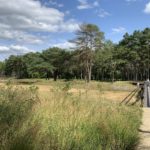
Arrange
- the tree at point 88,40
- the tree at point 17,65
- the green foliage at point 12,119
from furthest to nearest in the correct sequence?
the tree at point 17,65
the tree at point 88,40
the green foliage at point 12,119

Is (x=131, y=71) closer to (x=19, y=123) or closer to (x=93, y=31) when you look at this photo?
(x=93, y=31)

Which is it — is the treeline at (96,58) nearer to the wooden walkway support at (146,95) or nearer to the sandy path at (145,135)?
the wooden walkway support at (146,95)

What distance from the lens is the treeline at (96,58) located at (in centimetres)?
7581

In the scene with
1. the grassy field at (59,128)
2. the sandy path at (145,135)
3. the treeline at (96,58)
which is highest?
the treeline at (96,58)

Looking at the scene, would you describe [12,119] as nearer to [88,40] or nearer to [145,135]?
[145,135]

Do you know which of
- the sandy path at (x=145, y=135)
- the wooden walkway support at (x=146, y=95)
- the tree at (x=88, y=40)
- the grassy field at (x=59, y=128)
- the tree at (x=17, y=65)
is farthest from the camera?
the tree at (x=17, y=65)

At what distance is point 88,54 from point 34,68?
36.8 m

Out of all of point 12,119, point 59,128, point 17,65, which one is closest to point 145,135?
point 59,128

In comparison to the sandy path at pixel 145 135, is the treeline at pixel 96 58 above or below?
above

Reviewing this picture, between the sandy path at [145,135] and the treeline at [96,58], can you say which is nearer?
the sandy path at [145,135]

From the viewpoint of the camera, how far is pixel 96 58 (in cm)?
7788

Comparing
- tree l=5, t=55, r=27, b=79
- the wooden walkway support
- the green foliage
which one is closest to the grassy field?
the green foliage

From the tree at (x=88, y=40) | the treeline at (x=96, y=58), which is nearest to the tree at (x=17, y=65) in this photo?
the treeline at (x=96, y=58)

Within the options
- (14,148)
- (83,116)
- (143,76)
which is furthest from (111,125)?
(143,76)
